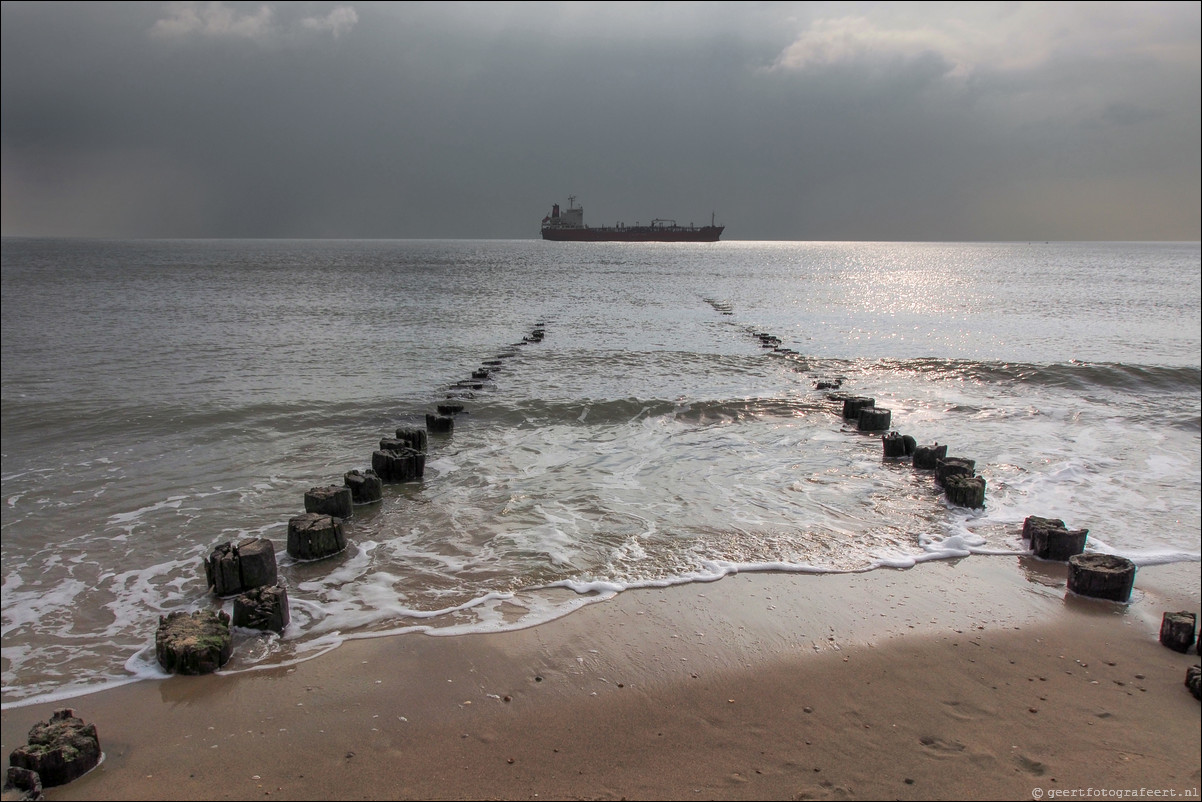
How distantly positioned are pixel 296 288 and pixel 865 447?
45.5 meters

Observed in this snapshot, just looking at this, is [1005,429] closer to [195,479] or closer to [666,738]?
[666,738]

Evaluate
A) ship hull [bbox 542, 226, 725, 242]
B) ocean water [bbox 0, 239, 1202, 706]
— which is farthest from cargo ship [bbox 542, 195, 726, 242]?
ocean water [bbox 0, 239, 1202, 706]

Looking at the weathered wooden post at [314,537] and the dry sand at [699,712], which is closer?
the dry sand at [699,712]

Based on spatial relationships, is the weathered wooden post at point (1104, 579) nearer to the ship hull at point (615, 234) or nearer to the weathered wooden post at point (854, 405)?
the weathered wooden post at point (854, 405)

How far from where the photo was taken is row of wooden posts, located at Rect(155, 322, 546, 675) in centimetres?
451

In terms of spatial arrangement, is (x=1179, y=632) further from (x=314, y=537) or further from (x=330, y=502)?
(x=330, y=502)

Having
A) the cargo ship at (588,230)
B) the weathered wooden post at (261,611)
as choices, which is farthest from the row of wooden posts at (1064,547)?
the cargo ship at (588,230)

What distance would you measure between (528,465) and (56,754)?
635 centimetres

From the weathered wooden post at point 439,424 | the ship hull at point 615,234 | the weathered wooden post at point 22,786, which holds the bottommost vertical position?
the weathered wooden post at point 22,786

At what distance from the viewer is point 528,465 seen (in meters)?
9.51

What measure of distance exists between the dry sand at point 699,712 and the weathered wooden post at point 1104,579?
0.44 feet

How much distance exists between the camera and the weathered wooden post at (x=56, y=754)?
342cm

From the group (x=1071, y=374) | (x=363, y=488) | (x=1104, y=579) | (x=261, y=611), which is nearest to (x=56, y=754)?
(x=261, y=611)

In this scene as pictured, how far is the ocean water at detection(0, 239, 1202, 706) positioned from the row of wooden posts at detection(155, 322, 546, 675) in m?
0.15
